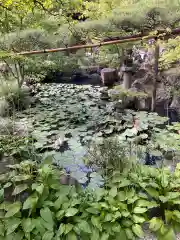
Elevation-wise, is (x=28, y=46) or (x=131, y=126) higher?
(x=28, y=46)

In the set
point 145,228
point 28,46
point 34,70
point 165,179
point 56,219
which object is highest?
point 28,46

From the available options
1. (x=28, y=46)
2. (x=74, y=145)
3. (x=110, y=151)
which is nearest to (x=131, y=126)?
(x=74, y=145)

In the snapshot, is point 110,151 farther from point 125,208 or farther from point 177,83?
point 177,83

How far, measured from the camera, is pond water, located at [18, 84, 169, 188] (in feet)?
7.33

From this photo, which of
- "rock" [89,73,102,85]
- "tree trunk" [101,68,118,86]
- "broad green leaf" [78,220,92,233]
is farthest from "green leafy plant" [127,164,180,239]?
"rock" [89,73,102,85]

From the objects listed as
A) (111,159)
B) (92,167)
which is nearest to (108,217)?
(111,159)

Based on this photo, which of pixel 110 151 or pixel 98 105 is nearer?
pixel 110 151

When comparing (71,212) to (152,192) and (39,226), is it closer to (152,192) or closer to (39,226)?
(39,226)

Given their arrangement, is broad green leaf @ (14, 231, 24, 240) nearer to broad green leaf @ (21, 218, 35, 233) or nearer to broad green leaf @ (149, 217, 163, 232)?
broad green leaf @ (21, 218, 35, 233)

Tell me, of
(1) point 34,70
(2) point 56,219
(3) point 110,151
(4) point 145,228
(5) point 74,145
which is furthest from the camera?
(1) point 34,70

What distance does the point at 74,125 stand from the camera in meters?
3.48

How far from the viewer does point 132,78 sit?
5895 millimetres

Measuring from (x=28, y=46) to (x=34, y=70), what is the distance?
122 centimetres

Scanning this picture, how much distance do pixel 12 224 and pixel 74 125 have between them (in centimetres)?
227
